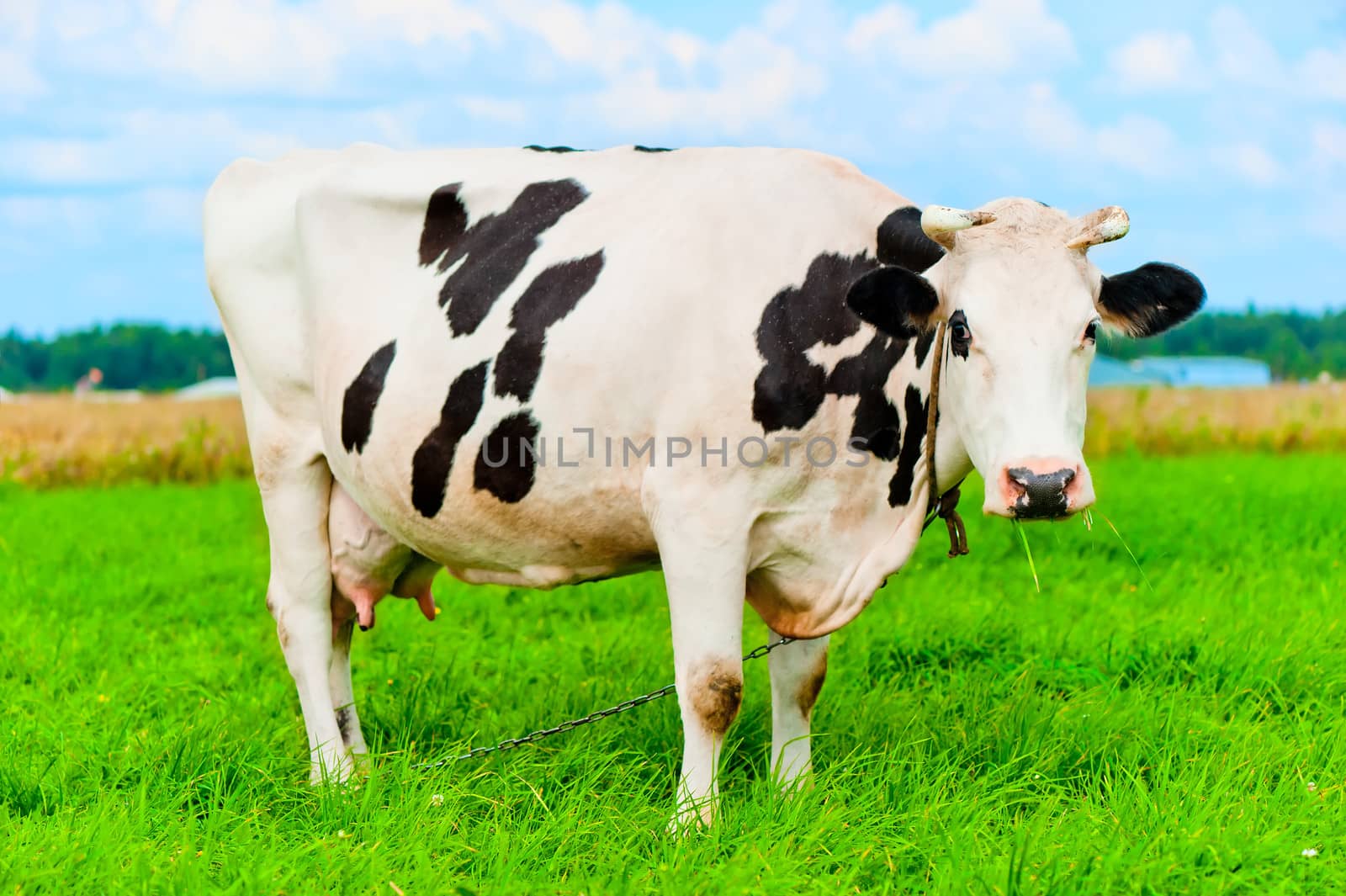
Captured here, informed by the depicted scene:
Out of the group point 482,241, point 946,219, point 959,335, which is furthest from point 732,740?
point 946,219

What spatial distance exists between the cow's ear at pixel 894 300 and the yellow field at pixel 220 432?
524 inches

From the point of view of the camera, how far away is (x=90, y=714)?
568cm

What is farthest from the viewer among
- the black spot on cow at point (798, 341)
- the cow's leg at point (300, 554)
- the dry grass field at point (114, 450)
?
the dry grass field at point (114, 450)

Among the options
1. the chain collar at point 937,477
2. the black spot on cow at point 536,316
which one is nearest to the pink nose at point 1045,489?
the chain collar at point 937,477

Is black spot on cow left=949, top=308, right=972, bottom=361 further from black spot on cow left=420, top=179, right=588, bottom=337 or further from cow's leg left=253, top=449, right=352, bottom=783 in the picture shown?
cow's leg left=253, top=449, right=352, bottom=783

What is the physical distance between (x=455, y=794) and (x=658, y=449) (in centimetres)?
138

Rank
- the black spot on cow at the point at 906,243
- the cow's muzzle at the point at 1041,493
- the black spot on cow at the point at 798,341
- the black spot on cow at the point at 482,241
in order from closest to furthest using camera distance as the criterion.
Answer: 1. the cow's muzzle at the point at 1041,493
2. the black spot on cow at the point at 798,341
3. the black spot on cow at the point at 906,243
4. the black spot on cow at the point at 482,241

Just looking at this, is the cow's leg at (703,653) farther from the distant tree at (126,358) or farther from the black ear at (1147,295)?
the distant tree at (126,358)

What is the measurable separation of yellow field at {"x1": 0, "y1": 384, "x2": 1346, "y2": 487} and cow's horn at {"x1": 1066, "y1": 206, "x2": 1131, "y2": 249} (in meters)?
13.2

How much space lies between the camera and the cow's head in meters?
3.56

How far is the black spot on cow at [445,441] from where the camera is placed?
4562 mm

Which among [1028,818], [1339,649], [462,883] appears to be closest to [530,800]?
[462,883]

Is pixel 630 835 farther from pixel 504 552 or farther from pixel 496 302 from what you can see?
pixel 496 302

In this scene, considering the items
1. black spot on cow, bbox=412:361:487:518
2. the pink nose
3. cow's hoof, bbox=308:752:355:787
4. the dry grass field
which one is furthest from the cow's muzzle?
the dry grass field
